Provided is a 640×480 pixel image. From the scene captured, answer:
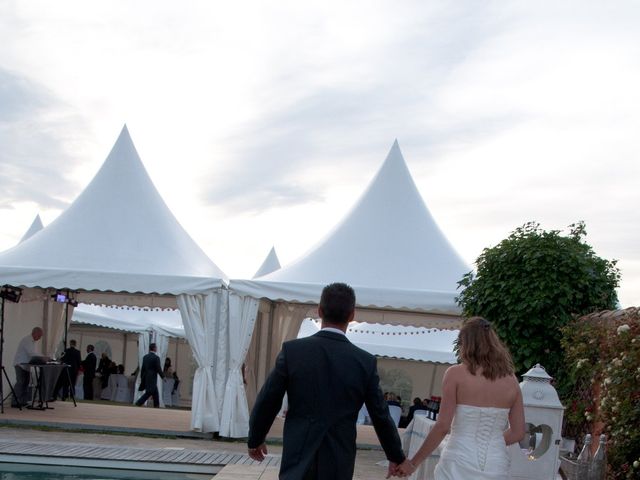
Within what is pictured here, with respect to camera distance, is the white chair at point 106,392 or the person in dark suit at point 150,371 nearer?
the person in dark suit at point 150,371

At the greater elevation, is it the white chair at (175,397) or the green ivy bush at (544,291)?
the green ivy bush at (544,291)

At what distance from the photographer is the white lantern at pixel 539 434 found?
6.25 m

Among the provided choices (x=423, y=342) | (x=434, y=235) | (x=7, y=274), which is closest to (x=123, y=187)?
(x=7, y=274)

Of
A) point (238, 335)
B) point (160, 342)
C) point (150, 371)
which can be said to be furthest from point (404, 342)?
point (238, 335)

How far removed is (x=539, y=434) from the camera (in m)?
6.43

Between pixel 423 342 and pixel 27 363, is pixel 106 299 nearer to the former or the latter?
pixel 27 363

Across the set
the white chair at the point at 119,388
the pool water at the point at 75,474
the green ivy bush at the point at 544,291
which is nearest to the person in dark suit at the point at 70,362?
the white chair at the point at 119,388

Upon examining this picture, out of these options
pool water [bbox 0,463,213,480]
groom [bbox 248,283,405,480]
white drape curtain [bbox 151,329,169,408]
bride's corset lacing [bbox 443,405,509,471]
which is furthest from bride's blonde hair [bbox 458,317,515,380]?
white drape curtain [bbox 151,329,169,408]

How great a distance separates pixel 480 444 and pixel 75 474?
5313 mm

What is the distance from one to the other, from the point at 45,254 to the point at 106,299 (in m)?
4.32

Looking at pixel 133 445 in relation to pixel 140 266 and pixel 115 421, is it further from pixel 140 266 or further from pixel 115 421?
pixel 140 266

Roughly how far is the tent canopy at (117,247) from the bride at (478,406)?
832 cm

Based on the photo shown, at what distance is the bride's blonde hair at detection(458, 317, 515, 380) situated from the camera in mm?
4559

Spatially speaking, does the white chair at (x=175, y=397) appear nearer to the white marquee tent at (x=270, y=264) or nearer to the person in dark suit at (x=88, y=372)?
the person in dark suit at (x=88, y=372)
